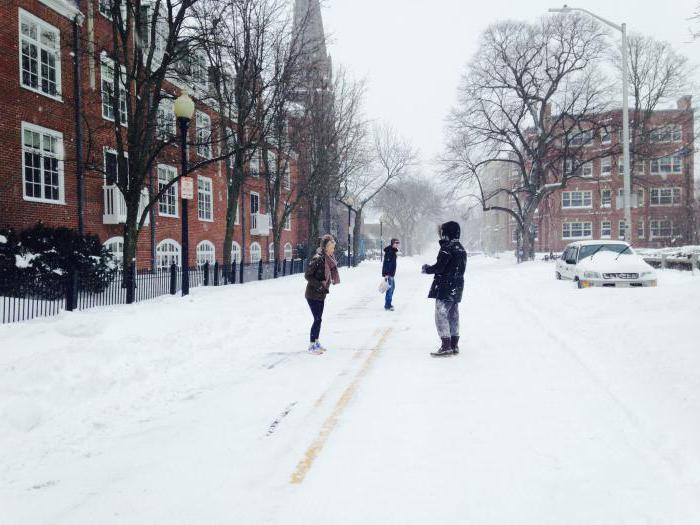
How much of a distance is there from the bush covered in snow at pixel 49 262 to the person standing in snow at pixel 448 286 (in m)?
7.73

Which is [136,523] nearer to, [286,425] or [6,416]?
[286,425]

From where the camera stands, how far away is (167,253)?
2420 cm

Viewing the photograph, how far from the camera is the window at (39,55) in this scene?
54.4 ft

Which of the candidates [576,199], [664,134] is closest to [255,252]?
[664,134]

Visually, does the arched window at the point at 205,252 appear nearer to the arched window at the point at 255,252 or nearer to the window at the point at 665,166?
the arched window at the point at 255,252

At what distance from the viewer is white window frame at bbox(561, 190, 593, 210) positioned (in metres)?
61.0

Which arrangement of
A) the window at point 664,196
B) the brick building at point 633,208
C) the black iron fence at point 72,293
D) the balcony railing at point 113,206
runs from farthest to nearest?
the window at point 664,196 < the brick building at point 633,208 < the balcony railing at point 113,206 < the black iron fence at point 72,293

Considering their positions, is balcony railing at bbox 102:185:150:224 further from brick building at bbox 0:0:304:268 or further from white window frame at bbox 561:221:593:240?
white window frame at bbox 561:221:593:240

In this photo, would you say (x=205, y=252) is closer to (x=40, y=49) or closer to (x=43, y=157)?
(x=43, y=157)

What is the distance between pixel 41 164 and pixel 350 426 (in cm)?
1686

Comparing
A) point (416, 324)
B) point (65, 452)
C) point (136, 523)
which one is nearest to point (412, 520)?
point (136, 523)

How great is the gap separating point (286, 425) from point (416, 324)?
6.54 meters

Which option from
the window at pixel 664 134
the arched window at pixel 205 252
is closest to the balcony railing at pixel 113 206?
the arched window at pixel 205 252

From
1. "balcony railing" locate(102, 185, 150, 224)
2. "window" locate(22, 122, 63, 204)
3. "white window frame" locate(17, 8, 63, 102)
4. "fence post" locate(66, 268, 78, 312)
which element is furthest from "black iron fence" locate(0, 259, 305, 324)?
"white window frame" locate(17, 8, 63, 102)
